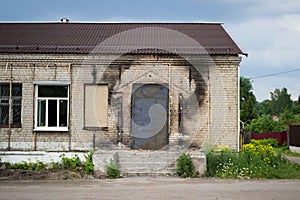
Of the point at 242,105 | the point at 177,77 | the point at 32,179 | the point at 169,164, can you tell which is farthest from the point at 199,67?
the point at 242,105

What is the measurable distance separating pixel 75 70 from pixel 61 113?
1773 mm

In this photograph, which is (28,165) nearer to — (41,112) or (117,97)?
(41,112)

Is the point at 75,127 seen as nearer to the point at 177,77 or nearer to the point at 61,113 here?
the point at 61,113

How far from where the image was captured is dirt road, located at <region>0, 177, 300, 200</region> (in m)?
10.9

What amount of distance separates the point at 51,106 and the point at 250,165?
799cm

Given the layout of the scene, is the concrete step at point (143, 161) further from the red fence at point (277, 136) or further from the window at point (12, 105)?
the red fence at point (277, 136)

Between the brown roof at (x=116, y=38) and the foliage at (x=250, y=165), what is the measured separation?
3977mm

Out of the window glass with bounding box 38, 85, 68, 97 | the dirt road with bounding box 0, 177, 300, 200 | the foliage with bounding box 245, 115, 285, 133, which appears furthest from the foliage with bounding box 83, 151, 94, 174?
the foliage with bounding box 245, 115, 285, 133

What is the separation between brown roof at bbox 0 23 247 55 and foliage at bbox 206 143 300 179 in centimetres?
398

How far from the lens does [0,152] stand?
1698cm

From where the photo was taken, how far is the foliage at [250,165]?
14523 mm

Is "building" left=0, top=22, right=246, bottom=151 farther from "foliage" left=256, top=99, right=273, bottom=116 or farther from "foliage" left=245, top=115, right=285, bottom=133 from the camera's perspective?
"foliage" left=256, top=99, right=273, bottom=116

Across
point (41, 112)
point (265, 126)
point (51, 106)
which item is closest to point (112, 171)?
point (51, 106)

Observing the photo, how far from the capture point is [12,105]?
17859 millimetres
